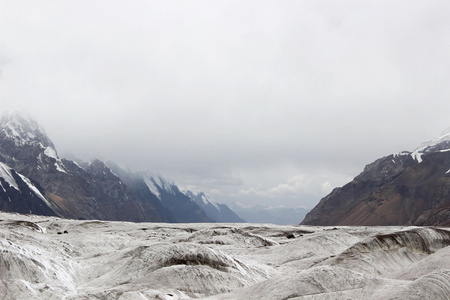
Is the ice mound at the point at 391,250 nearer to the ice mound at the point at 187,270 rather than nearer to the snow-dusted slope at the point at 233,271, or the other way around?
the snow-dusted slope at the point at 233,271

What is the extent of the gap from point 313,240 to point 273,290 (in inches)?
837

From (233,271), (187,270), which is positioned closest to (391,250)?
(233,271)

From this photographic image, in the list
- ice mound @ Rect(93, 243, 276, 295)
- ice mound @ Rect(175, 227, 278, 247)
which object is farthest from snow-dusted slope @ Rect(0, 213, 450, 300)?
ice mound @ Rect(175, 227, 278, 247)

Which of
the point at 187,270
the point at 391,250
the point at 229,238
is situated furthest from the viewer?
the point at 229,238

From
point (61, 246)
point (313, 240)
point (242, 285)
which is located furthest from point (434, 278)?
point (61, 246)

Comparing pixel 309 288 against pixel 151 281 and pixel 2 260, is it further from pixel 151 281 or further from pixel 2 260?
pixel 2 260

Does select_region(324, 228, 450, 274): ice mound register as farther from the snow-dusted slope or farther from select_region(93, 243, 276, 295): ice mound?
select_region(93, 243, 276, 295): ice mound

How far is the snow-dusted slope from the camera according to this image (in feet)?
55.5

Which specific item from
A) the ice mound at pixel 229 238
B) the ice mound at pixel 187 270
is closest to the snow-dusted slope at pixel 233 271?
the ice mound at pixel 187 270

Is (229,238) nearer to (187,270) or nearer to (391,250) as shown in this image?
(391,250)

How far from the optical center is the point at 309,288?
17.2m

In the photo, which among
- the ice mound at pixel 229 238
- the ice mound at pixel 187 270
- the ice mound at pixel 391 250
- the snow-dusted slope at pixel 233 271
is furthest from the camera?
the ice mound at pixel 229 238

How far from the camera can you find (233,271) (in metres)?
23.8

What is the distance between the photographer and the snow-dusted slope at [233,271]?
16.9 meters
